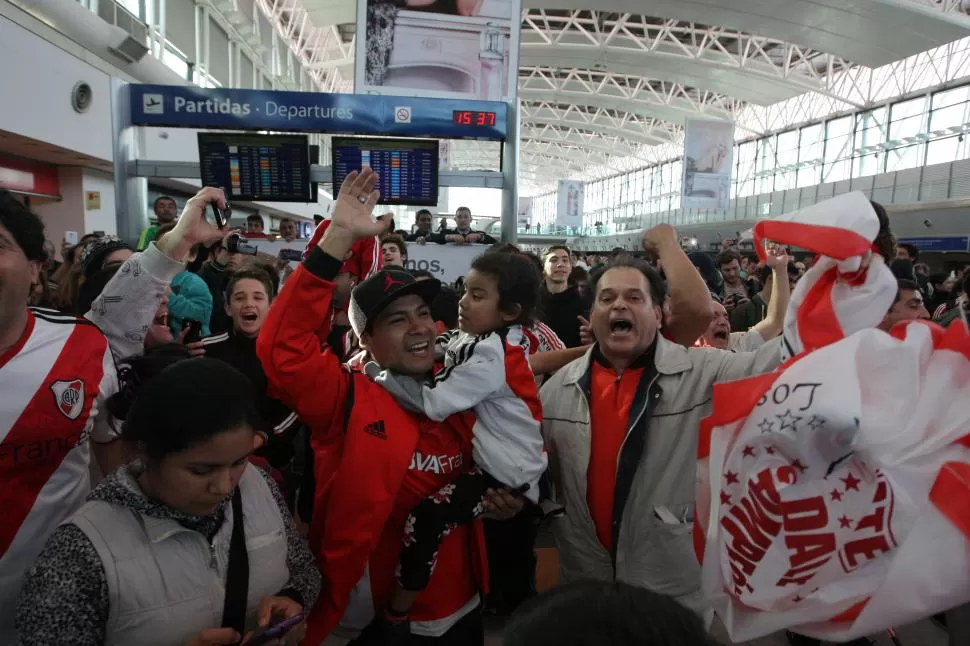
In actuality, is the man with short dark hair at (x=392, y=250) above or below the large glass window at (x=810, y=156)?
below

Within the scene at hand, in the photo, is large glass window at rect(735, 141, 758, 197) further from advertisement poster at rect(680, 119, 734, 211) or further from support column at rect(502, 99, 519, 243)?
support column at rect(502, 99, 519, 243)

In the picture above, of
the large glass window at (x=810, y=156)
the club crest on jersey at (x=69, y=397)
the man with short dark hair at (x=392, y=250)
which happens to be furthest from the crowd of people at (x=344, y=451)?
the large glass window at (x=810, y=156)

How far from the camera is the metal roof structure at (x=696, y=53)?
51.4 feet

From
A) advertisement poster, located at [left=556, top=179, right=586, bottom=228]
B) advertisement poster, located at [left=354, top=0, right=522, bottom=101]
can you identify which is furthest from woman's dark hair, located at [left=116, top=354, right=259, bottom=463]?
advertisement poster, located at [left=556, top=179, right=586, bottom=228]

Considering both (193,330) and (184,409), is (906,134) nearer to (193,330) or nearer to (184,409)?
(193,330)

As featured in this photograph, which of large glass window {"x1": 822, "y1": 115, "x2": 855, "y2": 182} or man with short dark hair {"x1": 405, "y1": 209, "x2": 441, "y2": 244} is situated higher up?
large glass window {"x1": 822, "y1": 115, "x2": 855, "y2": 182}

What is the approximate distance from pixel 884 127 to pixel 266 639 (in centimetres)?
2651

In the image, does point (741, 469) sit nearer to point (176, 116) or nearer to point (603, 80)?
point (176, 116)

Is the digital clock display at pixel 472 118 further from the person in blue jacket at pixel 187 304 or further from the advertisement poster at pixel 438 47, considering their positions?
the person in blue jacket at pixel 187 304

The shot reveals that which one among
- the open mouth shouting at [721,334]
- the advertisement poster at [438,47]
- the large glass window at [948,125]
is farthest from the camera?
the large glass window at [948,125]

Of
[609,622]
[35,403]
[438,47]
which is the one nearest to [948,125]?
[438,47]

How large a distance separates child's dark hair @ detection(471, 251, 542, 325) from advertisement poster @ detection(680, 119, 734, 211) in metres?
14.1

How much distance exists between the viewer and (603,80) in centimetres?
2823

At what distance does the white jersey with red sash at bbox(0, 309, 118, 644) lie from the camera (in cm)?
143
